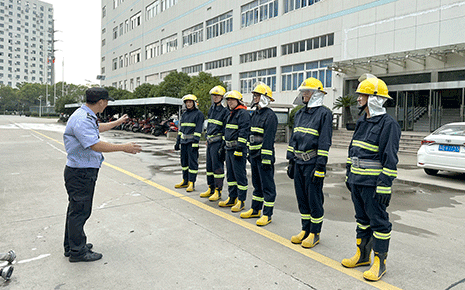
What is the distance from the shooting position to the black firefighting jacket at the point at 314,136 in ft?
13.4

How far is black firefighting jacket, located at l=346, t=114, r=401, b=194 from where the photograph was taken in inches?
131

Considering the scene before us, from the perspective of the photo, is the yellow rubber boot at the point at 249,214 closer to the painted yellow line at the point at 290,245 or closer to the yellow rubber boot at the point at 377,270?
the painted yellow line at the point at 290,245

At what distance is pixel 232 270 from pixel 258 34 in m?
27.8

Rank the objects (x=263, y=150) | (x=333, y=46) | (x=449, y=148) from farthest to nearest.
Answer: (x=333, y=46) < (x=449, y=148) < (x=263, y=150)

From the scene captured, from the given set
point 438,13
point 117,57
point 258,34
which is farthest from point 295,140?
point 117,57

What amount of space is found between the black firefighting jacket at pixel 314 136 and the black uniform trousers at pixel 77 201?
243 cm

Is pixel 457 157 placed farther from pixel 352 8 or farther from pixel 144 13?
pixel 144 13

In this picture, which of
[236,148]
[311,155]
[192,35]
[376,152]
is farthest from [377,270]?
[192,35]

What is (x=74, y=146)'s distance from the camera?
147 inches

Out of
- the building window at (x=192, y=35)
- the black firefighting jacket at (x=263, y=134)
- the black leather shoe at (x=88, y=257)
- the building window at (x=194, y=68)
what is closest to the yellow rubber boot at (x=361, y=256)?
the black firefighting jacket at (x=263, y=134)

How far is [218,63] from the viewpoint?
34.7 metres

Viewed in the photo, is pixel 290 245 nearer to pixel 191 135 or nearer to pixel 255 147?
pixel 255 147

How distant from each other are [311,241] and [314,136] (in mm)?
1281

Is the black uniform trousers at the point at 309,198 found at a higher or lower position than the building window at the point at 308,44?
lower
